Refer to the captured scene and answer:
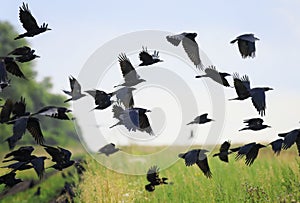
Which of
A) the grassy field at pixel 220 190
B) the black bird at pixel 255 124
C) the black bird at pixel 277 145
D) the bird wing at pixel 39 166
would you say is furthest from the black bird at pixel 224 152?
the bird wing at pixel 39 166

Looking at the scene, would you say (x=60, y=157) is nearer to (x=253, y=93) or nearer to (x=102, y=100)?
(x=102, y=100)

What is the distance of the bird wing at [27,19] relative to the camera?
5.05 metres

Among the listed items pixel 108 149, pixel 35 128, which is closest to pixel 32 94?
pixel 108 149

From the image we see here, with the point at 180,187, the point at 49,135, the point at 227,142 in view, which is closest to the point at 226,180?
the point at 180,187

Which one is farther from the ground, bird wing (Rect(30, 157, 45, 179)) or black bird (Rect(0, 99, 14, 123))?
black bird (Rect(0, 99, 14, 123))

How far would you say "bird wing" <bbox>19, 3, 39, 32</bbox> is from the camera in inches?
199

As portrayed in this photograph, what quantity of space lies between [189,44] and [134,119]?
3.60ft

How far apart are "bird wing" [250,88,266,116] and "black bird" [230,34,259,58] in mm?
524

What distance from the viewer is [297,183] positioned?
619cm

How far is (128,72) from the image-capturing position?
508 cm

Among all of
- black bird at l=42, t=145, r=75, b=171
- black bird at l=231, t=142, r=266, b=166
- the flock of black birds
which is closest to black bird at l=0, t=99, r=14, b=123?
the flock of black birds

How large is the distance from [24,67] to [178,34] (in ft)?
82.5

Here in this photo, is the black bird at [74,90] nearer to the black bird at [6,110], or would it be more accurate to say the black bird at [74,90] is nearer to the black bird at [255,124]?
the black bird at [6,110]

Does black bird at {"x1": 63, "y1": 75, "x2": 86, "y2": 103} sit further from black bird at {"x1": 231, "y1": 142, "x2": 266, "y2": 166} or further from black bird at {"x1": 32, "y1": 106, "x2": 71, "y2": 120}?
black bird at {"x1": 231, "y1": 142, "x2": 266, "y2": 166}
